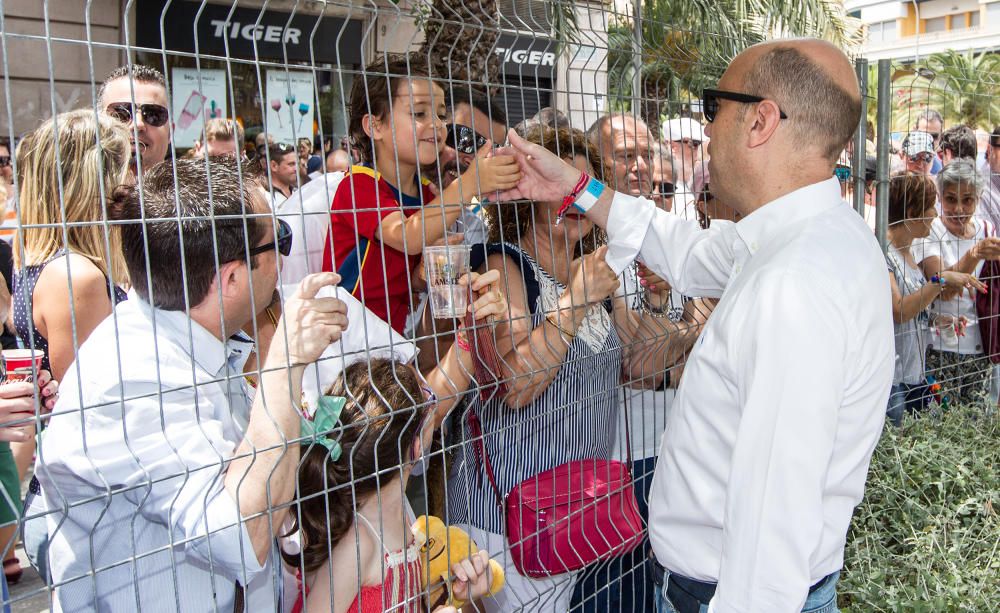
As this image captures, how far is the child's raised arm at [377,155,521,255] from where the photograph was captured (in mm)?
2229

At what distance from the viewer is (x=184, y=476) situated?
172cm

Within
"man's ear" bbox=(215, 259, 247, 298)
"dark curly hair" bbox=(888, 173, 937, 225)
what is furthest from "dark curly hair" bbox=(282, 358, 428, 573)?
"dark curly hair" bbox=(888, 173, 937, 225)

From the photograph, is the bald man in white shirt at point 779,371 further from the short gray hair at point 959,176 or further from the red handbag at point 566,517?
the short gray hair at point 959,176

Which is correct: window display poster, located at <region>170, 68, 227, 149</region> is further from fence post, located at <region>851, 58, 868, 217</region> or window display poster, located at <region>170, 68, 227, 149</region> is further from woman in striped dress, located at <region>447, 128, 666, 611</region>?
fence post, located at <region>851, 58, 868, 217</region>

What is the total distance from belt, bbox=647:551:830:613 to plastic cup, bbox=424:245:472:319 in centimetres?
79

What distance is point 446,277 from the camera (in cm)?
215

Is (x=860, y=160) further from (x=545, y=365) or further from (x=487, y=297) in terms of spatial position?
(x=487, y=297)

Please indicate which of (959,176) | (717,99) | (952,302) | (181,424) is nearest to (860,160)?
(959,176)

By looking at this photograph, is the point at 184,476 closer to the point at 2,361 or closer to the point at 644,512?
the point at 2,361

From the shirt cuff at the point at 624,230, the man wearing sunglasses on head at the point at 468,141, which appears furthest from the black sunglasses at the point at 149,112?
the shirt cuff at the point at 624,230

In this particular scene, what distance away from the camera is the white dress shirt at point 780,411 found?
1737 millimetres

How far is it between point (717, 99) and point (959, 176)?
122 inches

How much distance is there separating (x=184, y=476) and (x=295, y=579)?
595mm

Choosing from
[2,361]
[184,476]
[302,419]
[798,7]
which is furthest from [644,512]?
[798,7]
